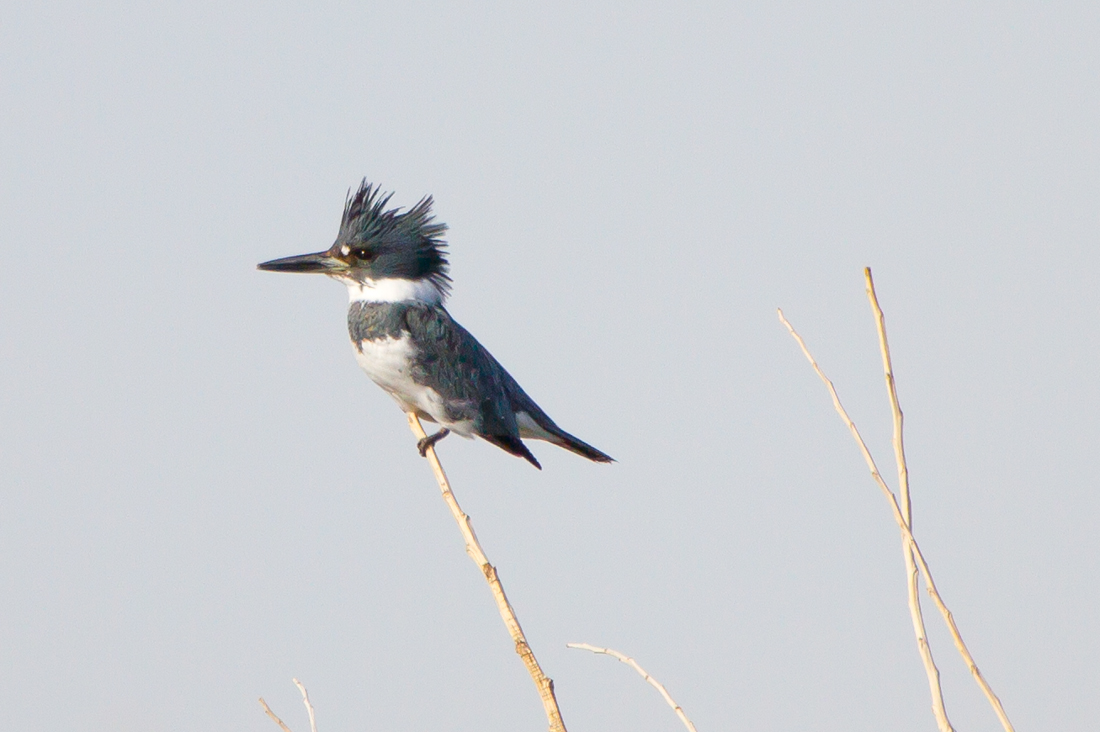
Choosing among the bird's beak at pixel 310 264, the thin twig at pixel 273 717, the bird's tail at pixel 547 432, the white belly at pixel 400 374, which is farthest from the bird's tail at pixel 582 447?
the thin twig at pixel 273 717

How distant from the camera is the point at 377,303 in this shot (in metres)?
6.08

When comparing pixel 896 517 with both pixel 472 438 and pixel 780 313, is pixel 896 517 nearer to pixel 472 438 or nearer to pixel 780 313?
pixel 780 313

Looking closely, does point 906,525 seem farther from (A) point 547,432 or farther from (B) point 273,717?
(A) point 547,432

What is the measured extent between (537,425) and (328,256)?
1.40 m

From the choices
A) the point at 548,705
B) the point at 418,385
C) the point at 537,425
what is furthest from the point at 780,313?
the point at 537,425

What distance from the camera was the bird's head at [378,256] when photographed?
6.20 meters

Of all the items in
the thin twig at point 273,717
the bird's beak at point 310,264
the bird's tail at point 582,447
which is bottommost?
the thin twig at point 273,717

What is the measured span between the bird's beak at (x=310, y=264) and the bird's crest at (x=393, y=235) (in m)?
0.09

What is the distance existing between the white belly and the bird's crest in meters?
0.53

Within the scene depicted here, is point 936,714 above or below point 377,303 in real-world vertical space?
below

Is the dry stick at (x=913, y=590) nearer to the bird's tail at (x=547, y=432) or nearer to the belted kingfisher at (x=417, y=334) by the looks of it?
the belted kingfisher at (x=417, y=334)

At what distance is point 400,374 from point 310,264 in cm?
82

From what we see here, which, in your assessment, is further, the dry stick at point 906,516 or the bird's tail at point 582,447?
the bird's tail at point 582,447

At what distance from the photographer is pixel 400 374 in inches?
230
